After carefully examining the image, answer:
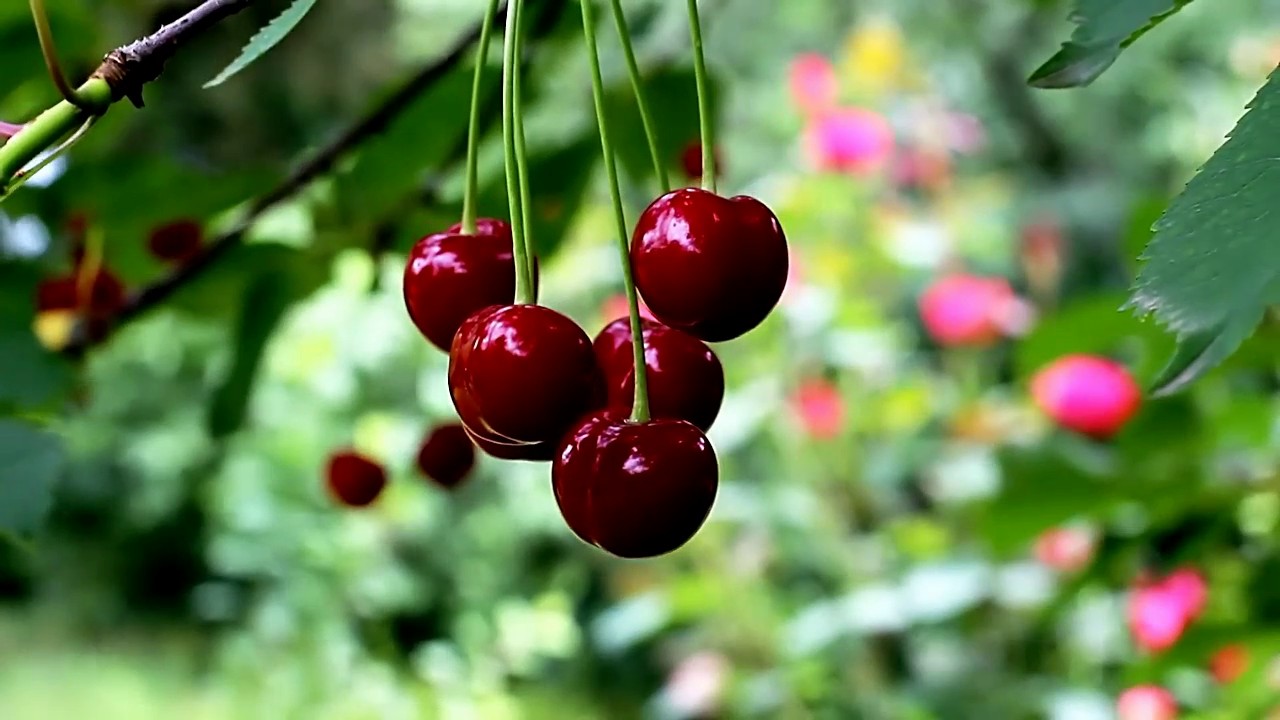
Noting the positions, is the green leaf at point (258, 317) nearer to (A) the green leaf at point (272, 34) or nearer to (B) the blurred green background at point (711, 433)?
(B) the blurred green background at point (711, 433)

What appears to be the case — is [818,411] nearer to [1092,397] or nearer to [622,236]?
[1092,397]

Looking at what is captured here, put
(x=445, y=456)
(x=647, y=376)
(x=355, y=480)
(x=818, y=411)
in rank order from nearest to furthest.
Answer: (x=647, y=376), (x=445, y=456), (x=355, y=480), (x=818, y=411)

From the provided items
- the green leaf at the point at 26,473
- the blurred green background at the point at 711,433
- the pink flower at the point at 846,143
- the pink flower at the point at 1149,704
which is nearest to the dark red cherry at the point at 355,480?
the blurred green background at the point at 711,433

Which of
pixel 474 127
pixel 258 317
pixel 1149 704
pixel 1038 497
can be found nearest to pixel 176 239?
pixel 258 317

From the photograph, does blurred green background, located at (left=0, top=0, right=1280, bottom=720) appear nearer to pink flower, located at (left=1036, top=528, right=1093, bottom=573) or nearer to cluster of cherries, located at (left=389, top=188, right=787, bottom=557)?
pink flower, located at (left=1036, top=528, right=1093, bottom=573)

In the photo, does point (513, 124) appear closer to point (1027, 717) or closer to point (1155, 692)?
point (1155, 692)
